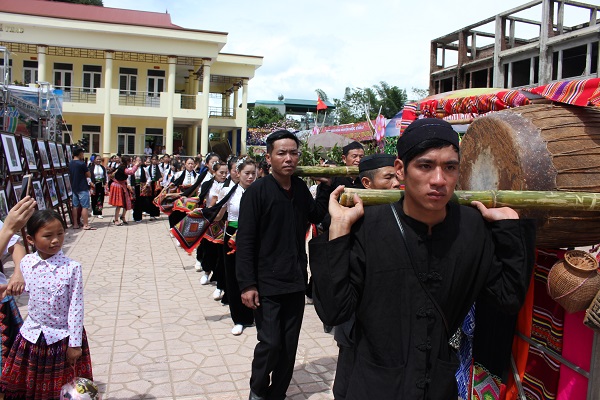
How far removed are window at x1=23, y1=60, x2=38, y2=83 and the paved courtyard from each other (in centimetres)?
2242

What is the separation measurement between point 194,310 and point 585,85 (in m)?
4.76

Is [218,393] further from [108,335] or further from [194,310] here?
[194,310]

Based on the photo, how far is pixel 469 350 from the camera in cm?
276

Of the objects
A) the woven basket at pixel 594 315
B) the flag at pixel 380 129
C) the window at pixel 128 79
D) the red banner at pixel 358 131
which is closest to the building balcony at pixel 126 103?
the window at pixel 128 79

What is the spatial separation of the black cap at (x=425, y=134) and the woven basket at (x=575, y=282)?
31.7 inches

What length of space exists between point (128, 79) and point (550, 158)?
28.0 metres

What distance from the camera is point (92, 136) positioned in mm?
27500

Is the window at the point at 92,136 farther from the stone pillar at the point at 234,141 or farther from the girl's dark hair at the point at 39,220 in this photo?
the girl's dark hair at the point at 39,220

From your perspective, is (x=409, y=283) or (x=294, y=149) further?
(x=294, y=149)

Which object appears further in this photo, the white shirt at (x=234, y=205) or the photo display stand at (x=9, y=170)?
the photo display stand at (x=9, y=170)

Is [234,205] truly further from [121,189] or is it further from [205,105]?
[205,105]

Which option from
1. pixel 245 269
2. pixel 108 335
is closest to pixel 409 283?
pixel 245 269

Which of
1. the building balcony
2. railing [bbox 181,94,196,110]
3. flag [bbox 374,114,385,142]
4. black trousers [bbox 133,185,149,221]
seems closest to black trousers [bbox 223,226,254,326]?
flag [bbox 374,114,385,142]

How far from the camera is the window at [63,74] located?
88.4 feet
